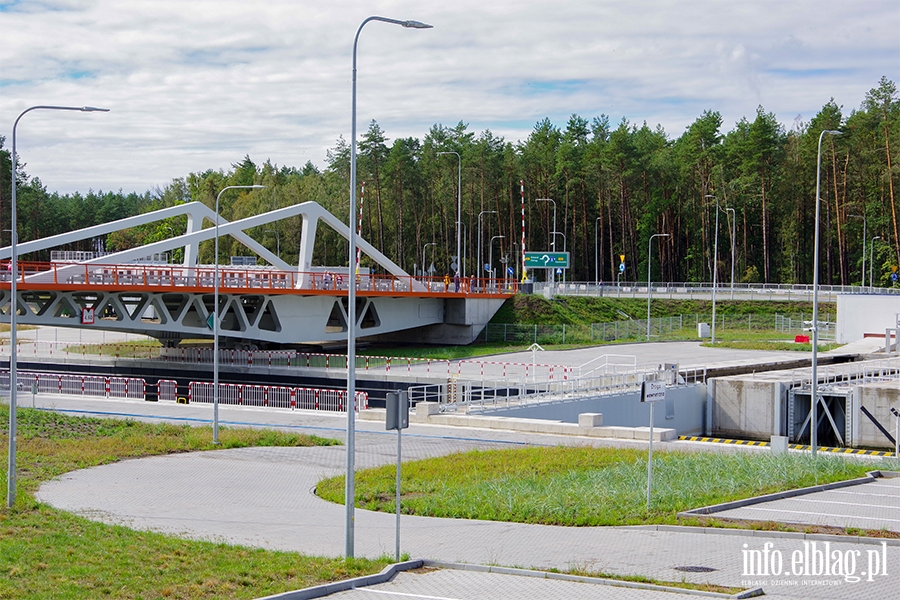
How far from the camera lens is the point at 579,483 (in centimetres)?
2008

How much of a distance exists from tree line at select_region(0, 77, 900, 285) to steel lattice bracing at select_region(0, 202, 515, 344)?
35.2 metres

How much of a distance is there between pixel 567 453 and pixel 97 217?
14581 cm

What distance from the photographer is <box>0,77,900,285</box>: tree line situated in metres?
94.8

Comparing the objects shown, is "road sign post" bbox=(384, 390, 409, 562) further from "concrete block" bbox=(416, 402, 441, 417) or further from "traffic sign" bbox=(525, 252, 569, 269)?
"traffic sign" bbox=(525, 252, 569, 269)

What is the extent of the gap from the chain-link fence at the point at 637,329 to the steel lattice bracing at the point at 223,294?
2.59m

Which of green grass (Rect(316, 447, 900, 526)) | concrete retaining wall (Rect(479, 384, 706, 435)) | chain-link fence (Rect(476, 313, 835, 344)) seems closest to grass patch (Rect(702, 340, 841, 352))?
chain-link fence (Rect(476, 313, 835, 344))

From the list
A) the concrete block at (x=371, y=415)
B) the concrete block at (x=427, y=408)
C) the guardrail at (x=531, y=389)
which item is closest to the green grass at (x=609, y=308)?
the guardrail at (x=531, y=389)

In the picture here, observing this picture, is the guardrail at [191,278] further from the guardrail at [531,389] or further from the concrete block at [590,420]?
the concrete block at [590,420]

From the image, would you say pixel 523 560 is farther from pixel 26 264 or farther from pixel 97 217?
pixel 97 217

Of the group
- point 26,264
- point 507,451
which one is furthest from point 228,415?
point 26,264

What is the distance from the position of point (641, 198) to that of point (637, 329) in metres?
36.4

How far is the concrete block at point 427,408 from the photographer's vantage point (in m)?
33.0

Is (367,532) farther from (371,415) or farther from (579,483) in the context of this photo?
(371,415)

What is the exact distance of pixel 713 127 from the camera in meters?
106
